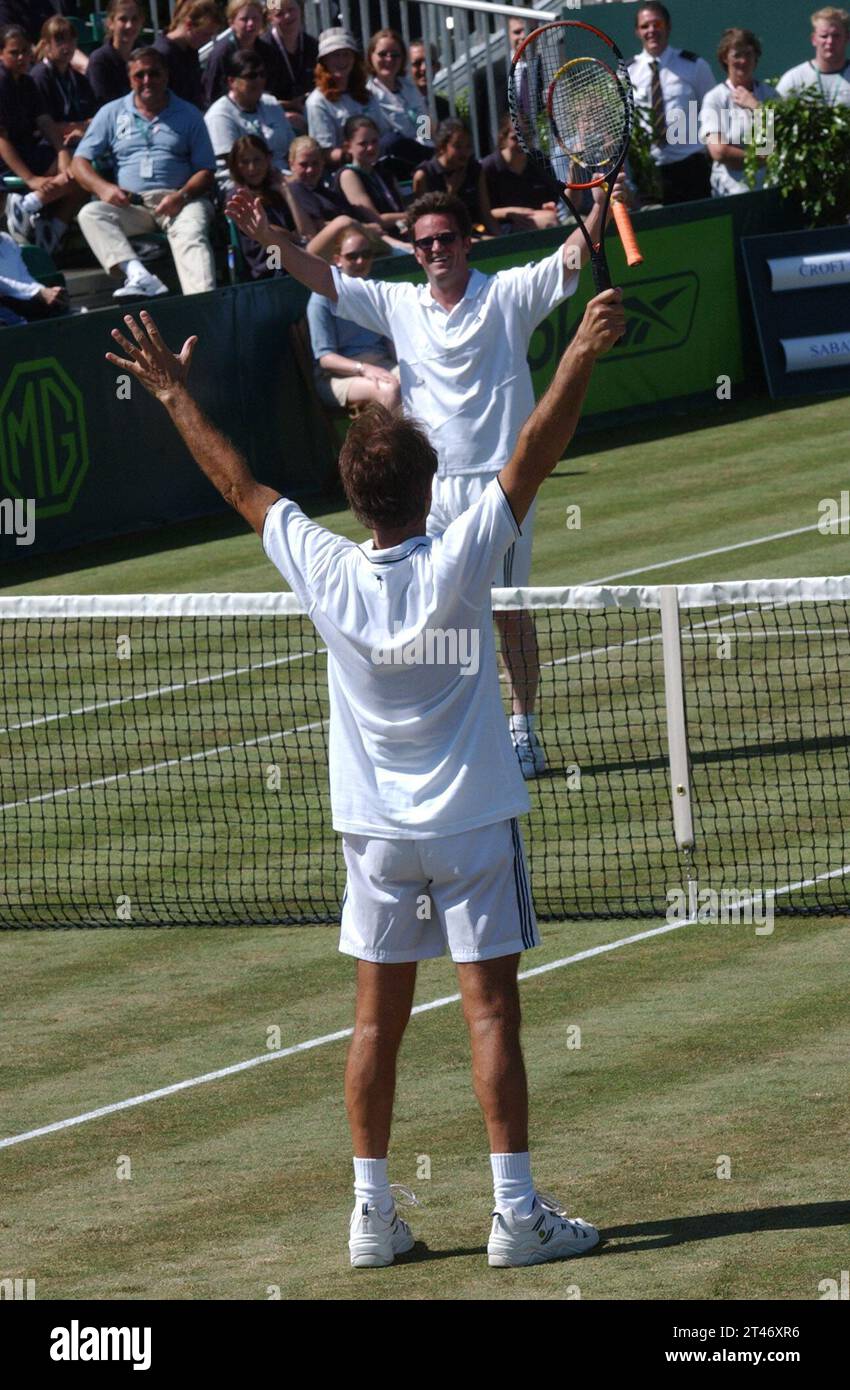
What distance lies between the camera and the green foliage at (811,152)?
2161cm

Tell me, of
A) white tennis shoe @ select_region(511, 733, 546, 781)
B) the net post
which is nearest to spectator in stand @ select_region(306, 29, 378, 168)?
white tennis shoe @ select_region(511, 733, 546, 781)

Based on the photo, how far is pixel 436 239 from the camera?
1037 cm

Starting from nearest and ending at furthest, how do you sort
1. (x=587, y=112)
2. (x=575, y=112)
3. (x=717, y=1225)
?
1. (x=717, y=1225)
2. (x=587, y=112)
3. (x=575, y=112)

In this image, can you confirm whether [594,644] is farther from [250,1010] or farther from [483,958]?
[483,958]

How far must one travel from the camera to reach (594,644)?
1369 cm

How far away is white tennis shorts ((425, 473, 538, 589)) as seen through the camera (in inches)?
417

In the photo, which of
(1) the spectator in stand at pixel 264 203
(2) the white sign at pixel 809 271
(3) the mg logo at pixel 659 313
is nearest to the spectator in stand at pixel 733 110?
(2) the white sign at pixel 809 271

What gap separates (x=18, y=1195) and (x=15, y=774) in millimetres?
5582

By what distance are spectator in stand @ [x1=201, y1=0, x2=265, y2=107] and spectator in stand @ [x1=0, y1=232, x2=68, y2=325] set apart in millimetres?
4124
